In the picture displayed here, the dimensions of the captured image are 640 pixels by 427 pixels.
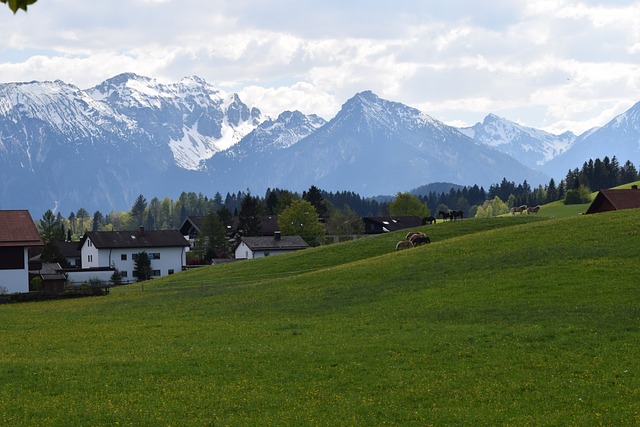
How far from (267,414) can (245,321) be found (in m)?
21.3

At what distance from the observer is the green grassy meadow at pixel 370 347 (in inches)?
921

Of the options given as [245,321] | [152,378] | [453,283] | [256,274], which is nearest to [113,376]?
[152,378]

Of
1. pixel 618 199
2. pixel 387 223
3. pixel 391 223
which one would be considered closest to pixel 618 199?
pixel 618 199

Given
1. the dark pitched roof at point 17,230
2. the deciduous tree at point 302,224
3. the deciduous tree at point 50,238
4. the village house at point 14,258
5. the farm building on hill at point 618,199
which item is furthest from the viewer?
the deciduous tree at point 302,224

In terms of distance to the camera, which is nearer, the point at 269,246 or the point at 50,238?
the point at 269,246

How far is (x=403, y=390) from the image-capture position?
25.2 metres

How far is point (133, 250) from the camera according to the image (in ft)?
436

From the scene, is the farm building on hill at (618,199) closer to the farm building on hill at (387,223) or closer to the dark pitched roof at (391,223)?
the dark pitched roof at (391,223)

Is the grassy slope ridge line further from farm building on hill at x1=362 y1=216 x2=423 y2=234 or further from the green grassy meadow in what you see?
farm building on hill at x1=362 y1=216 x2=423 y2=234

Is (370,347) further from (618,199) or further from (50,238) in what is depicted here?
(50,238)

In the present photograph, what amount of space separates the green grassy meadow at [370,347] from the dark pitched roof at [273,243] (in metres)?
64.3

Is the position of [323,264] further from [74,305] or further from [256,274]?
[74,305]

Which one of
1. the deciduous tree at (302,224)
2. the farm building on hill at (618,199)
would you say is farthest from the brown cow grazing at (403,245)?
the deciduous tree at (302,224)

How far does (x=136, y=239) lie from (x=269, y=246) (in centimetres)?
2212
